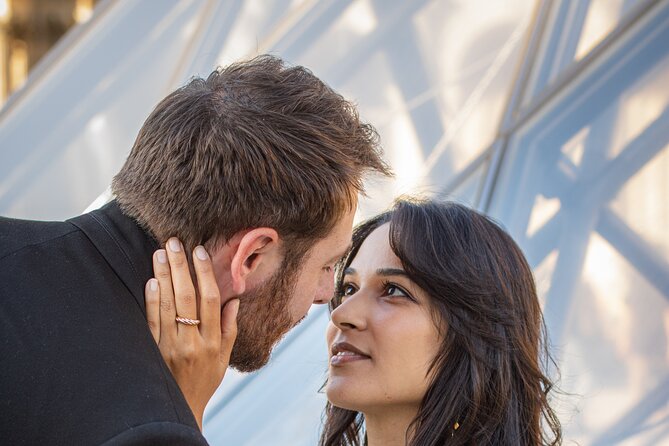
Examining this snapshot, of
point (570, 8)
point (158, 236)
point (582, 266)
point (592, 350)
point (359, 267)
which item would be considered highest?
point (570, 8)

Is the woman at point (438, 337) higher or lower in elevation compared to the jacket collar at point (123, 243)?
lower

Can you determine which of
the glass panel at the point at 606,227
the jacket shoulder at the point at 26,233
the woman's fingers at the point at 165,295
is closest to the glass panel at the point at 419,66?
the glass panel at the point at 606,227

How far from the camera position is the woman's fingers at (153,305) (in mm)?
2094

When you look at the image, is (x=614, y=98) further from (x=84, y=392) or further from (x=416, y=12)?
(x=84, y=392)

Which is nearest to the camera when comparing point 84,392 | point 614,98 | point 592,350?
point 84,392

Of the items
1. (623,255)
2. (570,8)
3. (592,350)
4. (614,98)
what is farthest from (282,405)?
(570,8)

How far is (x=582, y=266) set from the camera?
4.32 metres

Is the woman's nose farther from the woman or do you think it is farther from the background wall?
the background wall

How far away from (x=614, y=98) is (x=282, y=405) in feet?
6.40

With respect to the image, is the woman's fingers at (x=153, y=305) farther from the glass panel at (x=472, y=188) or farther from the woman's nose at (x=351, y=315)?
the glass panel at (x=472, y=188)

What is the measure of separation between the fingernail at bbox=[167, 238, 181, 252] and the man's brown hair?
18 mm

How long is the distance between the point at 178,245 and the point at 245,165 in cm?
21

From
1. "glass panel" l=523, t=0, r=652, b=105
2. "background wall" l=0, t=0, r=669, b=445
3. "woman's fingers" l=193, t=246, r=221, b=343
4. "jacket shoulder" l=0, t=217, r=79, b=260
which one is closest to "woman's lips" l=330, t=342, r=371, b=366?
"woman's fingers" l=193, t=246, r=221, b=343

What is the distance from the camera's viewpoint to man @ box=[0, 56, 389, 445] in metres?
1.80
